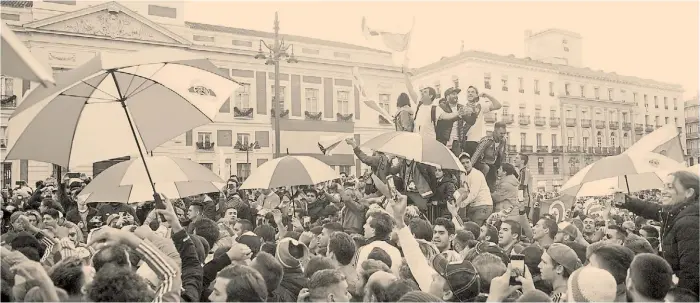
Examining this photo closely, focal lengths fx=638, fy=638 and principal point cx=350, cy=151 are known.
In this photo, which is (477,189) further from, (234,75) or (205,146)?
(234,75)

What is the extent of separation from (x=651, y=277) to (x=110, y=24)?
33.0 m

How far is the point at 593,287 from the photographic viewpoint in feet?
10.8

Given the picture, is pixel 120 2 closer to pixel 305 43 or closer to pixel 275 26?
pixel 305 43

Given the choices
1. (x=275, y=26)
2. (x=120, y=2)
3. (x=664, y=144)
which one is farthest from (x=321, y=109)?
(x=664, y=144)

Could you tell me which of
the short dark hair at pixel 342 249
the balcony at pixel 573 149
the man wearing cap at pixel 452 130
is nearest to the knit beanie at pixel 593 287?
the short dark hair at pixel 342 249

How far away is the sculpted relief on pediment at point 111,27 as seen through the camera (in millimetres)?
31281

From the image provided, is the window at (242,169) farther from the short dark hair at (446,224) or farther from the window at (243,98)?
the short dark hair at (446,224)

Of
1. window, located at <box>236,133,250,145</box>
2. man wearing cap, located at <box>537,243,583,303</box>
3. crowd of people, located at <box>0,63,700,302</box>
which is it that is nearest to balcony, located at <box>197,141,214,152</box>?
window, located at <box>236,133,250,145</box>

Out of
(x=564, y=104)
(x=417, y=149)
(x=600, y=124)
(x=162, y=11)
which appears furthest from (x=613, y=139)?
(x=417, y=149)

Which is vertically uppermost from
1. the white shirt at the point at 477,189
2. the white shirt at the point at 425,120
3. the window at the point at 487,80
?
the window at the point at 487,80

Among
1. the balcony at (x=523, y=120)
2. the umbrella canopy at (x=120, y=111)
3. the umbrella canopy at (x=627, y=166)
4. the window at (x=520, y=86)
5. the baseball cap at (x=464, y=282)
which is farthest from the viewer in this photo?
the balcony at (x=523, y=120)

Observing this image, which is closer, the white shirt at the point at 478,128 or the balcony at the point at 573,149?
the white shirt at the point at 478,128

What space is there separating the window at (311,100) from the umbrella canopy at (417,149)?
107 feet

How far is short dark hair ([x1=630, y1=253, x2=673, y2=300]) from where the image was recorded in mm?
3176
